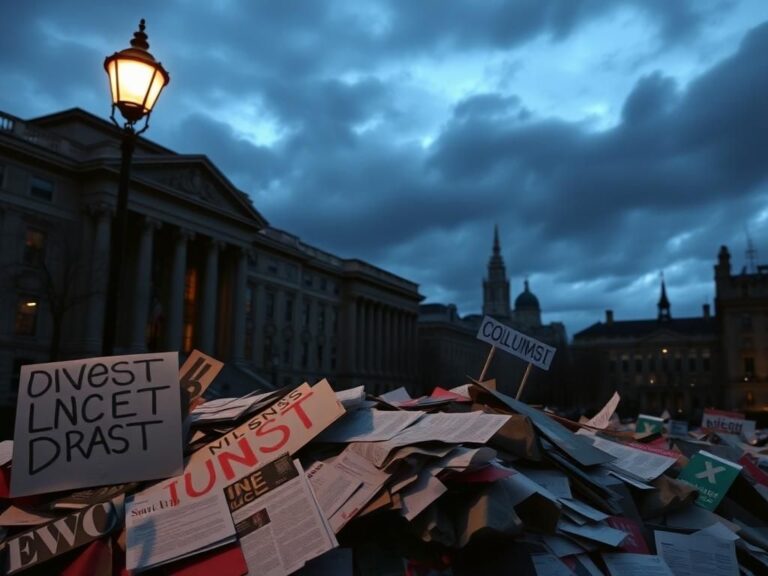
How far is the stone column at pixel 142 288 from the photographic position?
36.7 m

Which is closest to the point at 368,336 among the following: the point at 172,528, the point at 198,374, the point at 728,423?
the point at 728,423

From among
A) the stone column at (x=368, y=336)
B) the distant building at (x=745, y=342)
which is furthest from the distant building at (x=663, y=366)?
the stone column at (x=368, y=336)

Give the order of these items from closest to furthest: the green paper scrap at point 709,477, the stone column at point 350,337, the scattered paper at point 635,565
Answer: the scattered paper at point 635,565 → the green paper scrap at point 709,477 → the stone column at point 350,337

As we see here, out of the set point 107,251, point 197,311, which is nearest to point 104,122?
point 107,251

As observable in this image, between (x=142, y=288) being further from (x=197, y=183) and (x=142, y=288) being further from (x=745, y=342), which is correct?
(x=745, y=342)

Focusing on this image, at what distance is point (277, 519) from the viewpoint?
3.62 metres

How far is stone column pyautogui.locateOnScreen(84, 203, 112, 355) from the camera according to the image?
3406cm

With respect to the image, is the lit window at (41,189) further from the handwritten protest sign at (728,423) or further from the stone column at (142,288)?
the handwritten protest sign at (728,423)

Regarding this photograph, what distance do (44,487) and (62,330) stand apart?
113 ft

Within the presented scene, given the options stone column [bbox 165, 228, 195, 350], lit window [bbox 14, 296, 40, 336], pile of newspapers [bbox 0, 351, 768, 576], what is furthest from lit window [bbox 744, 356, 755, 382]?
pile of newspapers [bbox 0, 351, 768, 576]

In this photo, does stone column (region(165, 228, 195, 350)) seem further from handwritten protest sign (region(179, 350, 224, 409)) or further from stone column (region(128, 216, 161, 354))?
handwritten protest sign (region(179, 350, 224, 409))

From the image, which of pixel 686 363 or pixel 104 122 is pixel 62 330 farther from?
pixel 686 363

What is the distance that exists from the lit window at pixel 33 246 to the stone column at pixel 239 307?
13.7m

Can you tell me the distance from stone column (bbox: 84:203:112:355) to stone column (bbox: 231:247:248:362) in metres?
10.6
